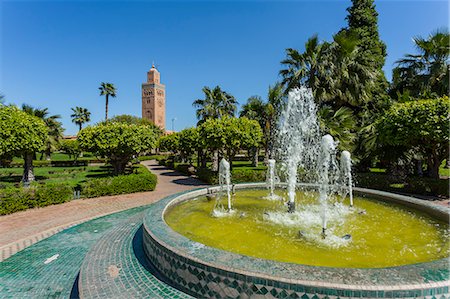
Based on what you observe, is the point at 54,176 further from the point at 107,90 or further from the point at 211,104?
the point at 107,90

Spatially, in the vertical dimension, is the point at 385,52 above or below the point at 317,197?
above

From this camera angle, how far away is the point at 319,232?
5754 millimetres

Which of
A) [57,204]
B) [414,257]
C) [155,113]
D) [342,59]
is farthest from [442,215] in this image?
[155,113]

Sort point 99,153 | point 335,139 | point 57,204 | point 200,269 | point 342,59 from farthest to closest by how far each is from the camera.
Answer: point 99,153 → point 342,59 → point 335,139 → point 57,204 → point 200,269

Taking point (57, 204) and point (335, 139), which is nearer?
point (57, 204)

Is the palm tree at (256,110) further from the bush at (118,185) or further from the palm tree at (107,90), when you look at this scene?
the palm tree at (107,90)

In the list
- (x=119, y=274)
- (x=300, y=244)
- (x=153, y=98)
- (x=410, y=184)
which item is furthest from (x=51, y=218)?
(x=153, y=98)

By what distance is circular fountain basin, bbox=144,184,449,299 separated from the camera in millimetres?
2719

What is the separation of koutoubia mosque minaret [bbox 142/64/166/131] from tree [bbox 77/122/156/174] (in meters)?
92.2

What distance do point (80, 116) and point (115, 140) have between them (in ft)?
141

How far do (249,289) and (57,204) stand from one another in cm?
1173

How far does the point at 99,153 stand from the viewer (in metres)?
18.0

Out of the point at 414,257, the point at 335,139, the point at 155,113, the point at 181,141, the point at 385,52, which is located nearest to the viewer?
the point at 414,257

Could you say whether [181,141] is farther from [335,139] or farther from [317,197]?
[317,197]
